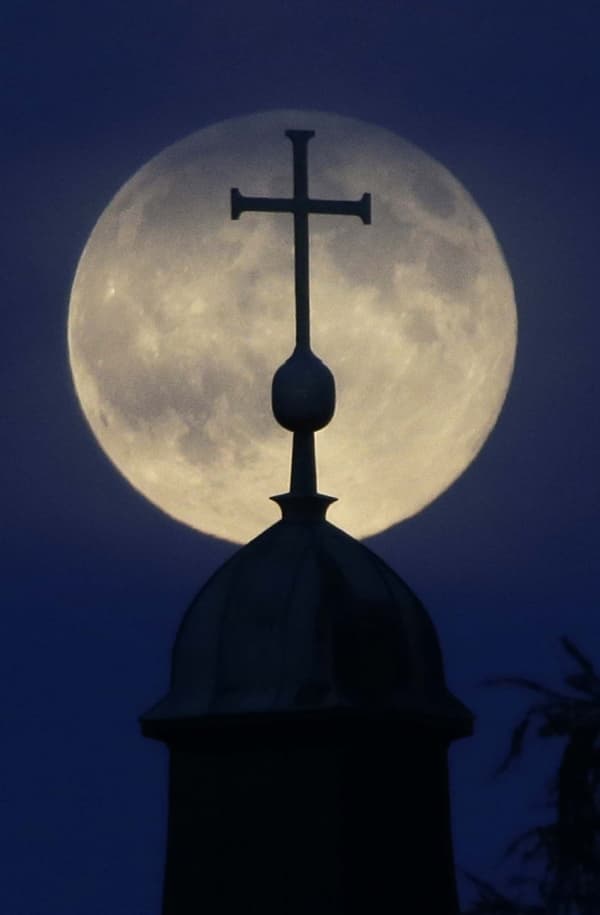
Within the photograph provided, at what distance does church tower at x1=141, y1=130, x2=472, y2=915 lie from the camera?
13578 mm

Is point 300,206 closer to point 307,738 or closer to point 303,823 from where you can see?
point 307,738

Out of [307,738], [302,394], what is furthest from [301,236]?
[307,738]

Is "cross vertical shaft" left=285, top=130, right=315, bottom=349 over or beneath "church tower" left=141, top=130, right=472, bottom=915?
over

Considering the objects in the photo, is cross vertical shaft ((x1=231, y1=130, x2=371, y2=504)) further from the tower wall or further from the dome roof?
the tower wall

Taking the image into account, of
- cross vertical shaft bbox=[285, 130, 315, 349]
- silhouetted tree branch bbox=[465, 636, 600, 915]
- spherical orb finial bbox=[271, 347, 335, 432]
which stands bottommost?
silhouetted tree branch bbox=[465, 636, 600, 915]

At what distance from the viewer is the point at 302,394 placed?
1500 cm

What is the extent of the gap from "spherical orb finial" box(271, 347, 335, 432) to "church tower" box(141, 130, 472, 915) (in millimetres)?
839

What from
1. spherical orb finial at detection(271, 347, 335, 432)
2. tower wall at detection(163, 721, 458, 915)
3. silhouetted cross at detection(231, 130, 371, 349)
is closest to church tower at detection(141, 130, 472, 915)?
tower wall at detection(163, 721, 458, 915)

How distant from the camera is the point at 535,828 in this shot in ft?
43.2

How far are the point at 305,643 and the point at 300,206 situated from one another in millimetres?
3530

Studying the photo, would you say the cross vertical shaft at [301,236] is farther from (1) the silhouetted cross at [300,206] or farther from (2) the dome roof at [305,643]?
(2) the dome roof at [305,643]

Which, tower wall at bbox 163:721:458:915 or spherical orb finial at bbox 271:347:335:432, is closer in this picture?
tower wall at bbox 163:721:458:915

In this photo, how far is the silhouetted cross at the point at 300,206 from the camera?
1533 cm

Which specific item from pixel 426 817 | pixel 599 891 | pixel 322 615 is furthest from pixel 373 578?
pixel 599 891
